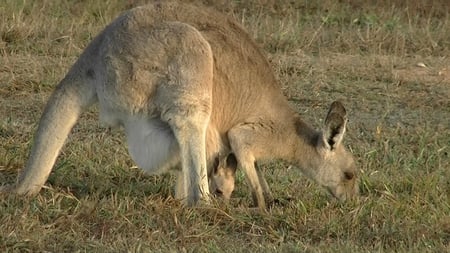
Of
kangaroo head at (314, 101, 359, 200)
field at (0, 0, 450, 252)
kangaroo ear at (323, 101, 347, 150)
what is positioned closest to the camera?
field at (0, 0, 450, 252)

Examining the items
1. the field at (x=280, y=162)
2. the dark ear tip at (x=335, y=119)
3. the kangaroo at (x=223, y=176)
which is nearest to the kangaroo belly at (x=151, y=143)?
the field at (x=280, y=162)

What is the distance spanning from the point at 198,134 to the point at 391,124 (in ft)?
8.32

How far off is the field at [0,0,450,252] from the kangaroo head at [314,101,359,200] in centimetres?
10

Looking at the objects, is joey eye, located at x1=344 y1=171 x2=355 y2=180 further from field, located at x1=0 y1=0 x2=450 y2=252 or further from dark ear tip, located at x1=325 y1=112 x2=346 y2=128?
dark ear tip, located at x1=325 y1=112 x2=346 y2=128

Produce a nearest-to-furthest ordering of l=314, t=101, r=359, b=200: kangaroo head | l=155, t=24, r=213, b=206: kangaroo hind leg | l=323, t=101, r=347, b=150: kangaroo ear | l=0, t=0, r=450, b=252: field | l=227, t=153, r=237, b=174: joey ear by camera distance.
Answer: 1. l=0, t=0, r=450, b=252: field
2. l=155, t=24, r=213, b=206: kangaroo hind leg
3. l=323, t=101, r=347, b=150: kangaroo ear
4. l=227, t=153, r=237, b=174: joey ear
5. l=314, t=101, r=359, b=200: kangaroo head

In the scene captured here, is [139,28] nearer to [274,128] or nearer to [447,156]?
[274,128]

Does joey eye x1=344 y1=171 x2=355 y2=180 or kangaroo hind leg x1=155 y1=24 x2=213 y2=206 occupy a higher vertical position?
kangaroo hind leg x1=155 y1=24 x2=213 y2=206

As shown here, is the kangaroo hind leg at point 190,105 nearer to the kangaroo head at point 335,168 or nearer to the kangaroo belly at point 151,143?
the kangaroo belly at point 151,143

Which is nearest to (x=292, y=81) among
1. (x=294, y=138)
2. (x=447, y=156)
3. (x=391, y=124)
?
(x=391, y=124)

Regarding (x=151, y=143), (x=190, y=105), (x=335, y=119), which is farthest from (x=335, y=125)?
(x=151, y=143)

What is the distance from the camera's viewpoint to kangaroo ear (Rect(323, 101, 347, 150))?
6383mm

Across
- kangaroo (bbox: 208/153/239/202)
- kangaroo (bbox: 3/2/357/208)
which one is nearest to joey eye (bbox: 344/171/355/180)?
kangaroo (bbox: 3/2/357/208)

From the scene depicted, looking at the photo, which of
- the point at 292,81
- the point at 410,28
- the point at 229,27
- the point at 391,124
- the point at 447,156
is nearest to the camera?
the point at 229,27

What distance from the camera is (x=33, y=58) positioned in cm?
938
